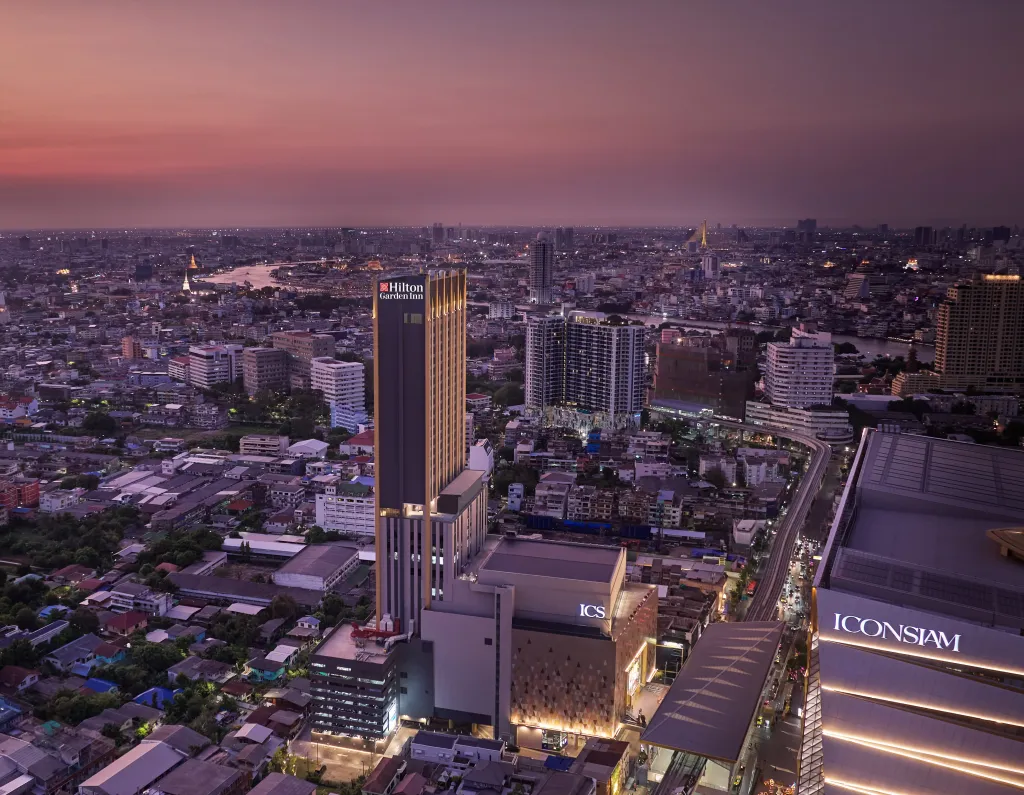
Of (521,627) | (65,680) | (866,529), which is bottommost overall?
(65,680)

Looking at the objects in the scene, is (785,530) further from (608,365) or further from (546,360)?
(546,360)

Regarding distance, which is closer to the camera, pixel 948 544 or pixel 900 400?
pixel 948 544

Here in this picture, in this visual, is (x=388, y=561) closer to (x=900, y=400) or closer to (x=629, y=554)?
(x=629, y=554)

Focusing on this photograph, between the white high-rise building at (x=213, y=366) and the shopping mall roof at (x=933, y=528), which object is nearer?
the shopping mall roof at (x=933, y=528)

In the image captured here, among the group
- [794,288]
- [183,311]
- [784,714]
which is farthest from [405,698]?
[183,311]

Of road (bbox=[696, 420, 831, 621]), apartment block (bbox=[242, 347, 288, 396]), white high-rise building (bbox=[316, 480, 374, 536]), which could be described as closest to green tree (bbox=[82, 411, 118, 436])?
apartment block (bbox=[242, 347, 288, 396])

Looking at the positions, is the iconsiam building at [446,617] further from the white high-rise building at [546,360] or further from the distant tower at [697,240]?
the distant tower at [697,240]

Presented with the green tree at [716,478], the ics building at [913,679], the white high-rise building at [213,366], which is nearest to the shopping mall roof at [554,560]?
the ics building at [913,679]
